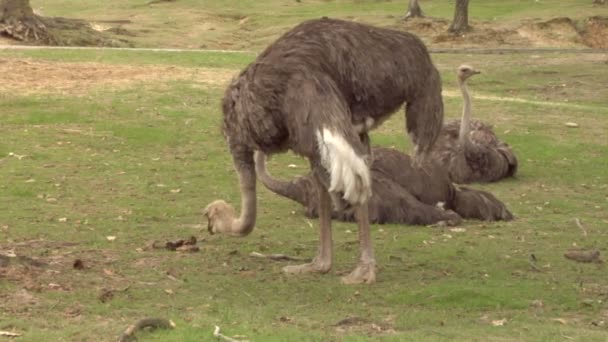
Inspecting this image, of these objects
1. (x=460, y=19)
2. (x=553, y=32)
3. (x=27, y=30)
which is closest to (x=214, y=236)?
(x=27, y=30)

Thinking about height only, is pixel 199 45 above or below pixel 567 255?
below

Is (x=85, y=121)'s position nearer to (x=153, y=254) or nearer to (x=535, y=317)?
(x=153, y=254)

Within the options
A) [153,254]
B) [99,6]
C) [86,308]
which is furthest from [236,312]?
[99,6]

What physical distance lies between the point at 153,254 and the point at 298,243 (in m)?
1.14

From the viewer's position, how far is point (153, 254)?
7828 mm

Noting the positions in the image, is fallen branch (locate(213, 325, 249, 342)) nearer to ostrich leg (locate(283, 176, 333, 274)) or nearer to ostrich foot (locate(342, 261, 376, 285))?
ostrich foot (locate(342, 261, 376, 285))

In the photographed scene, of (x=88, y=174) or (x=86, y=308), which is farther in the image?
(x=88, y=174)

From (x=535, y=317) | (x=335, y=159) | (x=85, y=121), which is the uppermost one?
(x=335, y=159)

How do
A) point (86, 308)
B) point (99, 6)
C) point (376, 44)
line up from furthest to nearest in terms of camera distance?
point (99, 6) → point (376, 44) → point (86, 308)

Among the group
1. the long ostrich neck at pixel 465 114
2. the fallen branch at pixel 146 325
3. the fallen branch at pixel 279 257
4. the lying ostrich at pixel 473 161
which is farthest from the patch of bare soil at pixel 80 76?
the fallen branch at pixel 146 325

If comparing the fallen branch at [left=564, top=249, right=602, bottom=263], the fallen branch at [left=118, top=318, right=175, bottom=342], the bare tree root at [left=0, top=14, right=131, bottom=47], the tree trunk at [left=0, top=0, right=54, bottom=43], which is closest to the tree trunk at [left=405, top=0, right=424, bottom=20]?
the bare tree root at [left=0, top=14, right=131, bottom=47]

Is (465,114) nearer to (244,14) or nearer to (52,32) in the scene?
(52,32)

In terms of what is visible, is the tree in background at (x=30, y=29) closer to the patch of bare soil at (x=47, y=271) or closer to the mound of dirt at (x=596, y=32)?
the mound of dirt at (x=596, y=32)

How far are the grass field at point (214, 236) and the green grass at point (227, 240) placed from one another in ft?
0.06
